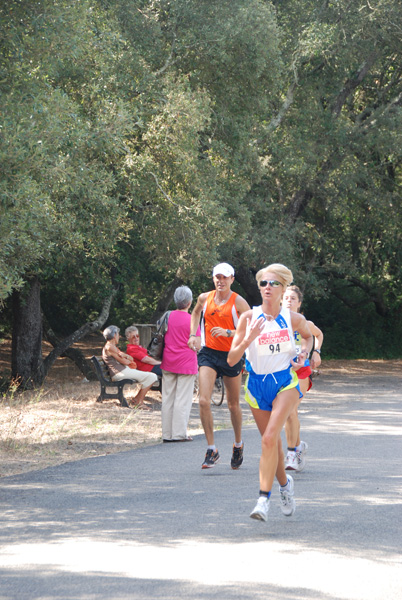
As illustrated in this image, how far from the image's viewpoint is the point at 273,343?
6.22m

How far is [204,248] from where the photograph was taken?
18.0m

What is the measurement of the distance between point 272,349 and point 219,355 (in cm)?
253

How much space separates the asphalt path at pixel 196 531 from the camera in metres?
4.69

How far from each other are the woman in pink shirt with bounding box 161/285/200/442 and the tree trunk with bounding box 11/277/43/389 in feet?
36.9

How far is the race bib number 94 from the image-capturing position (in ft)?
20.4

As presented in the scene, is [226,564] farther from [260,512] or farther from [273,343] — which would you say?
[273,343]

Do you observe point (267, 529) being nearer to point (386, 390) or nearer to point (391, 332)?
point (386, 390)

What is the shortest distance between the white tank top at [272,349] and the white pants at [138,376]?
8.11 meters

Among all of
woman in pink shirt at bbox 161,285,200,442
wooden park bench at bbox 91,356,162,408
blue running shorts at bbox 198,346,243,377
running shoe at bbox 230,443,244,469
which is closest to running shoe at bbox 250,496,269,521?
running shoe at bbox 230,443,244,469

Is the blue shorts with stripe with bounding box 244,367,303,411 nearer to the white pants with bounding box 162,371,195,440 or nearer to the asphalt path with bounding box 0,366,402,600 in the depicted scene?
the asphalt path with bounding box 0,366,402,600

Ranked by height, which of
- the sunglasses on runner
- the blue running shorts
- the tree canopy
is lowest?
the blue running shorts

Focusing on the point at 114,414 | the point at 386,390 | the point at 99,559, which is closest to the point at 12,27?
the point at 114,414

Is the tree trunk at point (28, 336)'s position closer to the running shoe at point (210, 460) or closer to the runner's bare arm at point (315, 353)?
the runner's bare arm at point (315, 353)

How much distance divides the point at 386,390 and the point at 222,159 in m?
6.53
